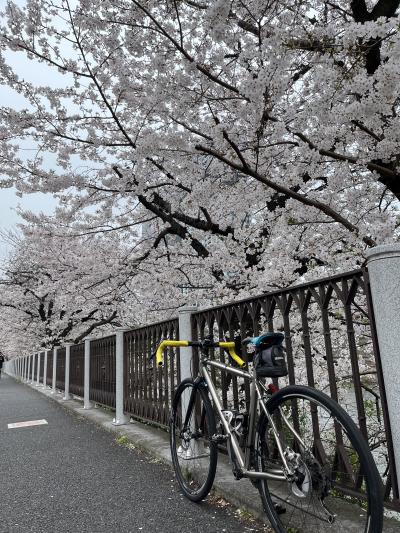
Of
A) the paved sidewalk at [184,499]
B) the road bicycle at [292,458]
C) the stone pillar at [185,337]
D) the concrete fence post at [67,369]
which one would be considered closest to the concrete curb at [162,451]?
the paved sidewalk at [184,499]

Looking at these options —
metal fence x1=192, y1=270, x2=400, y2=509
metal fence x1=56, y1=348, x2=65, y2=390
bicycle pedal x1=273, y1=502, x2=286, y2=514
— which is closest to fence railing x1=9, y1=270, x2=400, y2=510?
metal fence x1=192, y1=270, x2=400, y2=509

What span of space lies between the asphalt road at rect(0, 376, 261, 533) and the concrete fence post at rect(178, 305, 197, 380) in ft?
3.03

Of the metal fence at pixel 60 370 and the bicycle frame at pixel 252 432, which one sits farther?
the metal fence at pixel 60 370

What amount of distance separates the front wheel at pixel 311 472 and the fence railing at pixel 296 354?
0.20 m

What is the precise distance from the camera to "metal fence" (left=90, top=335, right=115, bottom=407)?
6.80 metres

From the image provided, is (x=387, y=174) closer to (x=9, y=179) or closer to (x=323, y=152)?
(x=323, y=152)

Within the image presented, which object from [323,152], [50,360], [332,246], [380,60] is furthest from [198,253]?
[50,360]

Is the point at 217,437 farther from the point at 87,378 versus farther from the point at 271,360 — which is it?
the point at 87,378

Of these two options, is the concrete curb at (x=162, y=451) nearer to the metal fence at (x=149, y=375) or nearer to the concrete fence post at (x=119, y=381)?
the concrete fence post at (x=119, y=381)

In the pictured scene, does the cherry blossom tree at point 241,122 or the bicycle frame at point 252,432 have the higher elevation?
the cherry blossom tree at point 241,122

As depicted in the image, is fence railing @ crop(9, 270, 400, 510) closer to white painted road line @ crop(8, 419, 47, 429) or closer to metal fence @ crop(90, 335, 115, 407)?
metal fence @ crop(90, 335, 115, 407)

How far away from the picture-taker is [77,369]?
953cm

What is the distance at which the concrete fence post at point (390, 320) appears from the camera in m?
2.02

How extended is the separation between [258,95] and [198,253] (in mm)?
5258
